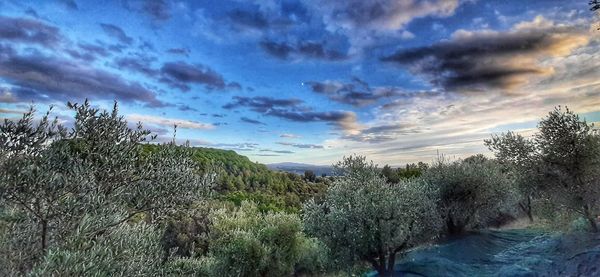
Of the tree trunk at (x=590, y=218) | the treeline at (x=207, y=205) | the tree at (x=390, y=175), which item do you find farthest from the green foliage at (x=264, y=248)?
the tree at (x=390, y=175)

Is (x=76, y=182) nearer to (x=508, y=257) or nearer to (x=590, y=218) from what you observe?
(x=508, y=257)

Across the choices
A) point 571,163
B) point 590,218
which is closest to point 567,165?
point 571,163

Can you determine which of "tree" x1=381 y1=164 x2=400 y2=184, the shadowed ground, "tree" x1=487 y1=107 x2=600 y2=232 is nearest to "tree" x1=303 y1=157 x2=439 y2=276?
the shadowed ground

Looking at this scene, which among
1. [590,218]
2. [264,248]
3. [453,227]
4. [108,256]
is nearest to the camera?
[108,256]

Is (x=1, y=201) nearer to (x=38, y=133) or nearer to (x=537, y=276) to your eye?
(x=38, y=133)

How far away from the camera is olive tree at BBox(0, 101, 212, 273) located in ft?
38.3

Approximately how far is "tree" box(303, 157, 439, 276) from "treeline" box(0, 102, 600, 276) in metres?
0.09

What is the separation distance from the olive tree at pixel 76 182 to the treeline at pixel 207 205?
0.04 metres

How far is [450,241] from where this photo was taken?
37500 mm

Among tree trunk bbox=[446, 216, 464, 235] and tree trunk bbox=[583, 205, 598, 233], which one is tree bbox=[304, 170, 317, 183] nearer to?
tree trunk bbox=[446, 216, 464, 235]

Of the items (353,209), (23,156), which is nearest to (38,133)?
(23,156)

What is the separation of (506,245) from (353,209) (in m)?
19.6

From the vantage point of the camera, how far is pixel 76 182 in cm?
1237

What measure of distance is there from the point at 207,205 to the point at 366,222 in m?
14.4
